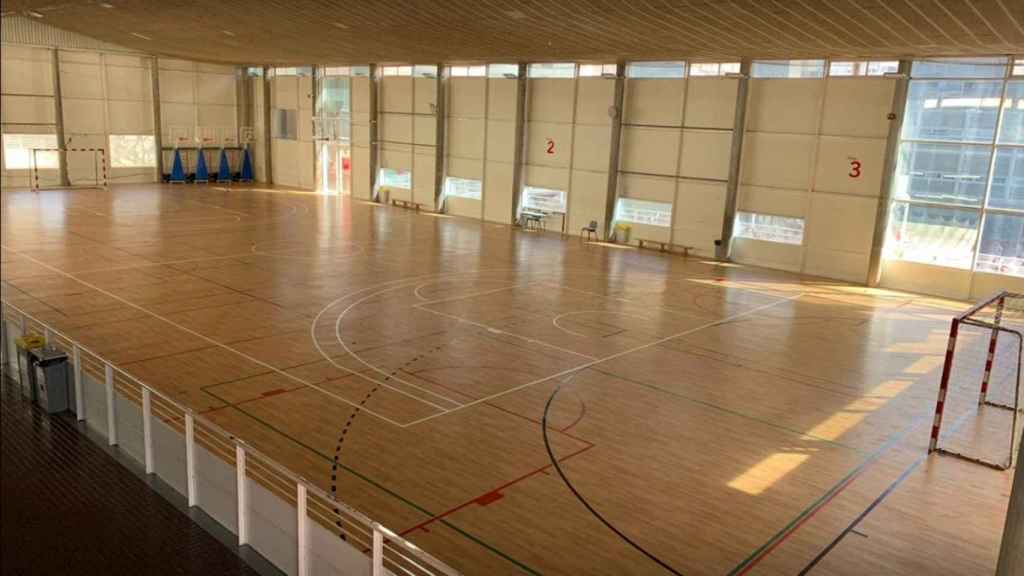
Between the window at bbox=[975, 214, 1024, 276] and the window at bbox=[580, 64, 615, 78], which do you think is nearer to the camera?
the window at bbox=[975, 214, 1024, 276]

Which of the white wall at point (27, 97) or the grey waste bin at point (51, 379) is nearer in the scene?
the grey waste bin at point (51, 379)

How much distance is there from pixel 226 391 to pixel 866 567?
10.6 meters

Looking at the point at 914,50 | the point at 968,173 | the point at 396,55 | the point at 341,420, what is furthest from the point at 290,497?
the point at 396,55

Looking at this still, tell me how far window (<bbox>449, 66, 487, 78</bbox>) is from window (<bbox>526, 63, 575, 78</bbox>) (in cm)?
303

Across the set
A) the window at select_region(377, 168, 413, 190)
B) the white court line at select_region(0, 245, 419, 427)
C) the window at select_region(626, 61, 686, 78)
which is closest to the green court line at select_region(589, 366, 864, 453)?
the white court line at select_region(0, 245, 419, 427)

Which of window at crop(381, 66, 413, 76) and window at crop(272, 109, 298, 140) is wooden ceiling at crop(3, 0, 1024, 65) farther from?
window at crop(272, 109, 298, 140)

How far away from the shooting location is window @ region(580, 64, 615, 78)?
3338cm

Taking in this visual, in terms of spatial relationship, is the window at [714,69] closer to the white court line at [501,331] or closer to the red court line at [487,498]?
the white court line at [501,331]

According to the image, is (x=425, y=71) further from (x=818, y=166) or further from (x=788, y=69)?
(x=818, y=166)

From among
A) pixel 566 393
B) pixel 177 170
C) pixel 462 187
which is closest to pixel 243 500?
pixel 566 393

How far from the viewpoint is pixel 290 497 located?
9805mm

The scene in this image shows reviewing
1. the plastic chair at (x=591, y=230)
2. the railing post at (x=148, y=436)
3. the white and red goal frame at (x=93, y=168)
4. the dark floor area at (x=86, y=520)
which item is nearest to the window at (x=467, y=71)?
the plastic chair at (x=591, y=230)

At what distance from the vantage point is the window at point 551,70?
115 ft

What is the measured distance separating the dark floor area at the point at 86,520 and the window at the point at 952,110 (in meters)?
25.4
